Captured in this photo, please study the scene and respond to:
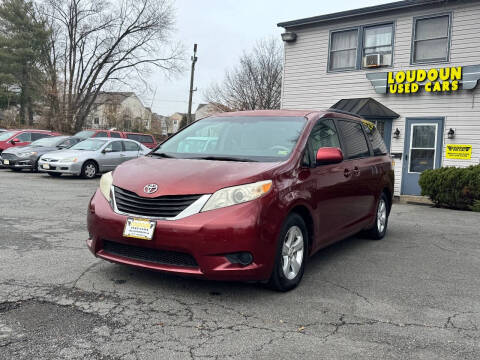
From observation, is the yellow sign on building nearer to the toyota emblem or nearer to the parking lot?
the parking lot

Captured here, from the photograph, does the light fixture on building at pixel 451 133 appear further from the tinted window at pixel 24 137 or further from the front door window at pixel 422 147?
the tinted window at pixel 24 137

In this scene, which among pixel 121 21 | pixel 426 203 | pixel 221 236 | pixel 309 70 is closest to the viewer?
pixel 221 236

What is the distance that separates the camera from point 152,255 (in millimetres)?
3777

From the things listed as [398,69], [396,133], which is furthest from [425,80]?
[396,133]

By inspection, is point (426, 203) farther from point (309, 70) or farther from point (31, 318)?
point (31, 318)

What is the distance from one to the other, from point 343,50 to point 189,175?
1236cm

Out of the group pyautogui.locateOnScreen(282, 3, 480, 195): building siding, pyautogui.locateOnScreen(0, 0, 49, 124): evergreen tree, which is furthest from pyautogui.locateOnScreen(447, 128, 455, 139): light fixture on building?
pyautogui.locateOnScreen(0, 0, 49, 124): evergreen tree

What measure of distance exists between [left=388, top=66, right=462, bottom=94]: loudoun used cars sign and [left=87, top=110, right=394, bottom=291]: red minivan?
900cm

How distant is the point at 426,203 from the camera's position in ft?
40.8

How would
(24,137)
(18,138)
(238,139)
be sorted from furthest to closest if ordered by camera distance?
(24,137), (18,138), (238,139)

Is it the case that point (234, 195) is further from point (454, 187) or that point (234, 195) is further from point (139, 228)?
point (454, 187)

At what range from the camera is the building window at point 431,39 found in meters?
13.1

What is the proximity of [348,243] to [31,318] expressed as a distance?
171 inches

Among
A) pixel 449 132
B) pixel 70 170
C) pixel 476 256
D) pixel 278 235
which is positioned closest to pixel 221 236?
pixel 278 235
